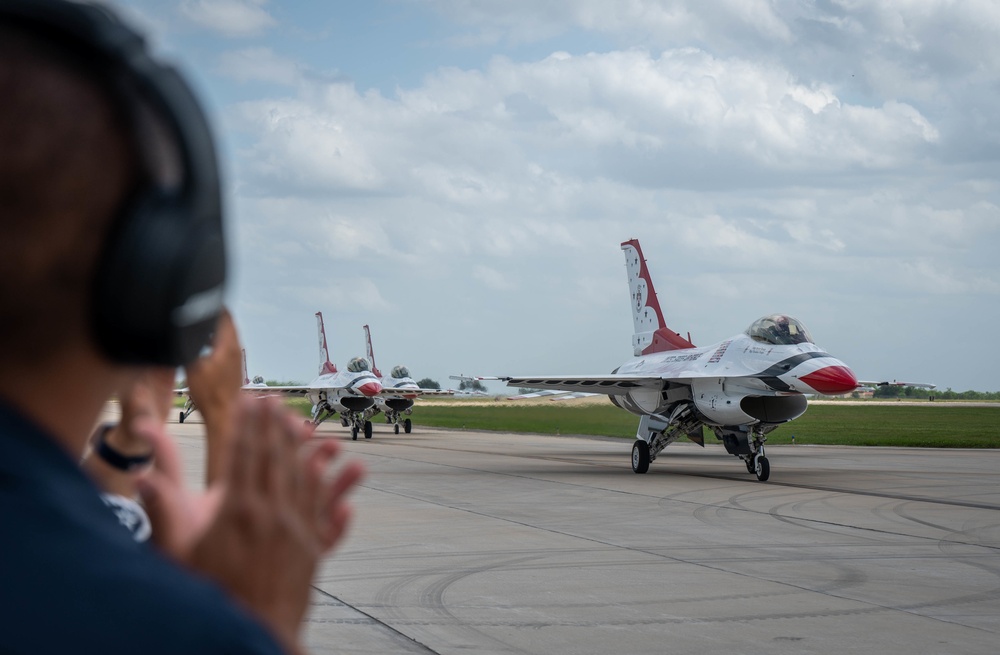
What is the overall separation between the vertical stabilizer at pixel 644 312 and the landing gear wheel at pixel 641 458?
3.67 metres

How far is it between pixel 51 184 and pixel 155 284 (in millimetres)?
113

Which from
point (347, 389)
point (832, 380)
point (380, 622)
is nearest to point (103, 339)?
point (380, 622)

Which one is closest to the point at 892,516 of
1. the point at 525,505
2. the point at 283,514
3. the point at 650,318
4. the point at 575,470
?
the point at 525,505

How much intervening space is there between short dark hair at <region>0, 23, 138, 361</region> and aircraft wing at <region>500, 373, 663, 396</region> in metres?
21.2

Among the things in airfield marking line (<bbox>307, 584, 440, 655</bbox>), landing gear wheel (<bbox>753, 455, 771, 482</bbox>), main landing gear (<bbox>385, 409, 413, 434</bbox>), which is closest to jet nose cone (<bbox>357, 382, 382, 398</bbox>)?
main landing gear (<bbox>385, 409, 413, 434</bbox>)

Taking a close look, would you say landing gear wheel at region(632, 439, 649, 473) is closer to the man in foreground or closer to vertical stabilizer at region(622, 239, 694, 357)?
vertical stabilizer at region(622, 239, 694, 357)

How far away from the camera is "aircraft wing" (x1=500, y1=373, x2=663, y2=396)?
22078 mm

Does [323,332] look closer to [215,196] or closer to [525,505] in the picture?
[525,505]

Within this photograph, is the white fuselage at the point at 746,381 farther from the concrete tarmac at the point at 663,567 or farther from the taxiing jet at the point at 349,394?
the taxiing jet at the point at 349,394

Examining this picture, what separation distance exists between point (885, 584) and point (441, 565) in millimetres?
3947

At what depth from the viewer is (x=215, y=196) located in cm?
92

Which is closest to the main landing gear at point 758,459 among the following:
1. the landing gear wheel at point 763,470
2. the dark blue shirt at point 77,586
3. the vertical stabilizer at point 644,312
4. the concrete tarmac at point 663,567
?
the landing gear wheel at point 763,470

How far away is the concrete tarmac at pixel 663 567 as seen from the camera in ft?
23.2

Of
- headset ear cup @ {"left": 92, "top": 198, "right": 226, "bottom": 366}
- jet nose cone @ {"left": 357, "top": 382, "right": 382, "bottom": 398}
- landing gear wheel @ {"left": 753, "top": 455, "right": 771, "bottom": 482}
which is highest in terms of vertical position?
jet nose cone @ {"left": 357, "top": 382, "right": 382, "bottom": 398}
